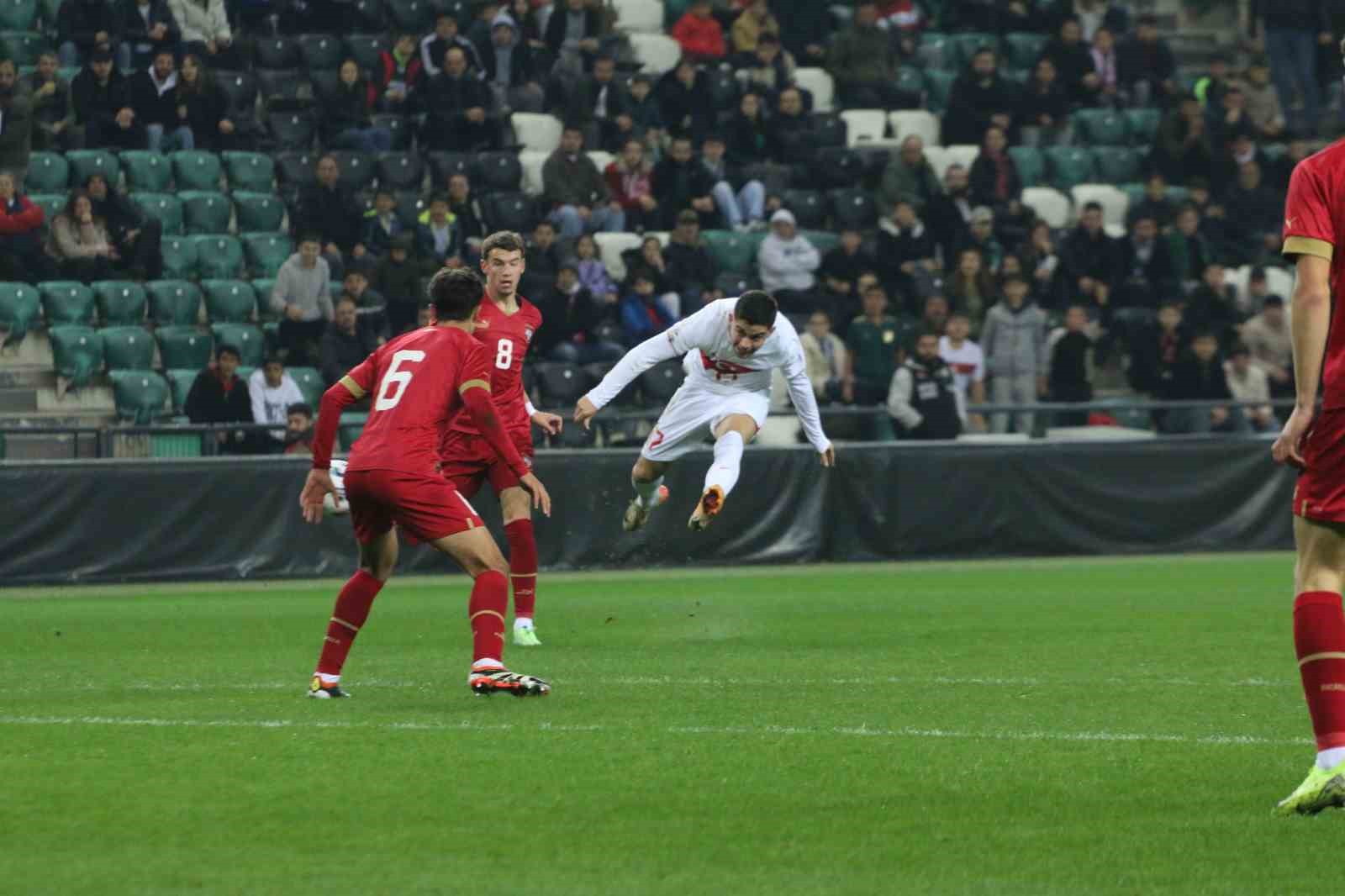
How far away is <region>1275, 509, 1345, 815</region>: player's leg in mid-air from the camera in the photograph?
670cm

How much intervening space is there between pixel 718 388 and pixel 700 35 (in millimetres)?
13200

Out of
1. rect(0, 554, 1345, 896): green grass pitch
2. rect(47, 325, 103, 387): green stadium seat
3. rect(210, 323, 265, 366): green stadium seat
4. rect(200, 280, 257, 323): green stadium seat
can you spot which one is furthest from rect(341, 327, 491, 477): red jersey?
rect(200, 280, 257, 323): green stadium seat

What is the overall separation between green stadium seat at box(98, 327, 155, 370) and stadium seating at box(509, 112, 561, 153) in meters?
5.45

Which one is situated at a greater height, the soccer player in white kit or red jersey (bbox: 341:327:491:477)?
red jersey (bbox: 341:327:491:477)

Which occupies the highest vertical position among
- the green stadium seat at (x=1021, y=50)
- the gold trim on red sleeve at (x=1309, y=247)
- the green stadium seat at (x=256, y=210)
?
the green stadium seat at (x=1021, y=50)

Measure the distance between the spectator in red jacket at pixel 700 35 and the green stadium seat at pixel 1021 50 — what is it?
4.37 metres

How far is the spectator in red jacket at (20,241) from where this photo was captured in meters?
21.1

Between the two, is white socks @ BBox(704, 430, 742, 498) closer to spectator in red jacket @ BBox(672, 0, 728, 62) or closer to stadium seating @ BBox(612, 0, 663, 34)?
spectator in red jacket @ BBox(672, 0, 728, 62)

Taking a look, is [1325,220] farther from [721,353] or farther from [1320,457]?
[721,353]

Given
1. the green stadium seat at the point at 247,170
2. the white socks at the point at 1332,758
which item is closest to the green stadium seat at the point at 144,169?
the green stadium seat at the point at 247,170

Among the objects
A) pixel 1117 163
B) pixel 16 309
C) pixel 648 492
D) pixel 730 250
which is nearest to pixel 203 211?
pixel 16 309

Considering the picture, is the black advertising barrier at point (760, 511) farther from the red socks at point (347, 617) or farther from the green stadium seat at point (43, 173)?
the red socks at point (347, 617)

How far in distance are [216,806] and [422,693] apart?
3.21 m

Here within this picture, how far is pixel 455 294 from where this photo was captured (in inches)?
384
